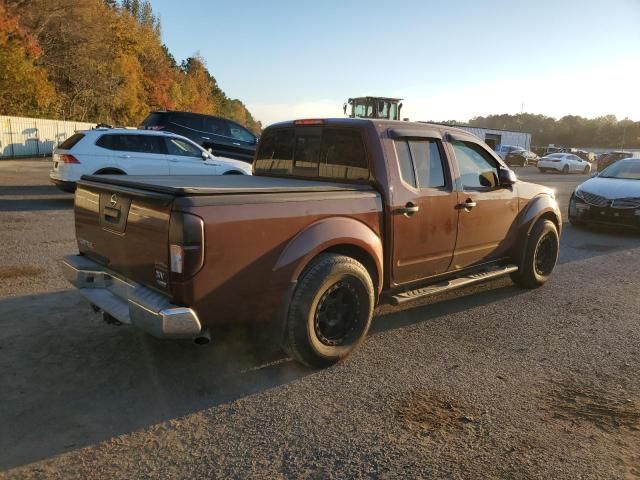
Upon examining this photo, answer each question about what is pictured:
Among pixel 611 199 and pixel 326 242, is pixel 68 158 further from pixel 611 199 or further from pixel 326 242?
pixel 611 199

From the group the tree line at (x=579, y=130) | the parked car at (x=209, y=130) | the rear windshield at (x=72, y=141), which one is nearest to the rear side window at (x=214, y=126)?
the parked car at (x=209, y=130)

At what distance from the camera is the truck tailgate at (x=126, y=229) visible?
10.3 feet

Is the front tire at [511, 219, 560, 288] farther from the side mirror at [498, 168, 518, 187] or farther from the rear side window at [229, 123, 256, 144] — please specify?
the rear side window at [229, 123, 256, 144]

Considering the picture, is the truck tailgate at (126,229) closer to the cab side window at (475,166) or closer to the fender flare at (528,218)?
the cab side window at (475,166)

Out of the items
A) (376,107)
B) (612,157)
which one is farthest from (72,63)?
(612,157)

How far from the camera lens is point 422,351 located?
4.16 m

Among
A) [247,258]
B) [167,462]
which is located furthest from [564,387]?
[167,462]

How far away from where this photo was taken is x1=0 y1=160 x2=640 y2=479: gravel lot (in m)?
2.68

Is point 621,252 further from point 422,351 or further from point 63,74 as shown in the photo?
point 63,74

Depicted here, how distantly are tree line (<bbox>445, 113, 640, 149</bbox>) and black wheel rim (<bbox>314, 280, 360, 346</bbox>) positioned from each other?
100777 mm

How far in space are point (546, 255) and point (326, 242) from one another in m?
3.73

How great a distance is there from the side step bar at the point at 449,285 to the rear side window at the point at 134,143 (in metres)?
8.51

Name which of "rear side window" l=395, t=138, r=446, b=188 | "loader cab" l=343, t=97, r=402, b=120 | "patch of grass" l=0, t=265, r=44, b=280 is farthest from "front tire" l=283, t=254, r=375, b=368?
"loader cab" l=343, t=97, r=402, b=120

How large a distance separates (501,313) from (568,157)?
114 feet
